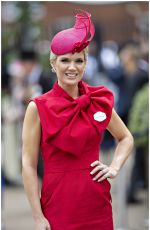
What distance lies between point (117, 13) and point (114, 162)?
23.0 m

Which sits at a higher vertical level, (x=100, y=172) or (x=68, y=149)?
(x=68, y=149)

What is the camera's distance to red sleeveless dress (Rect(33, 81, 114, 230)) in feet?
13.2

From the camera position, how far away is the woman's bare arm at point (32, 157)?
13.4 ft

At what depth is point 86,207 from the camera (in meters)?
4.09

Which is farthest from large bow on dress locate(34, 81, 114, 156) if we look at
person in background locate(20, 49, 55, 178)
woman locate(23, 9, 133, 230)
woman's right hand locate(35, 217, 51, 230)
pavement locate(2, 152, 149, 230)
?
person in background locate(20, 49, 55, 178)

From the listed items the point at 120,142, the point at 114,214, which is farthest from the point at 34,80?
the point at 120,142

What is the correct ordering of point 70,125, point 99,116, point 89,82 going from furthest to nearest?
point 89,82
point 99,116
point 70,125

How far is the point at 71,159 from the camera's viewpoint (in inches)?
160

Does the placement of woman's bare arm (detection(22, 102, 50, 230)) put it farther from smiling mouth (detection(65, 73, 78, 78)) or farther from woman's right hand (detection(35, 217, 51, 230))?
smiling mouth (detection(65, 73, 78, 78))

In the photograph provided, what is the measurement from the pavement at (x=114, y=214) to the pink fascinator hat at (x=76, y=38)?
3.51 m

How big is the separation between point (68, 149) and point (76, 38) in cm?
63

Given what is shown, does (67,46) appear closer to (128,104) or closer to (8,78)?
(128,104)

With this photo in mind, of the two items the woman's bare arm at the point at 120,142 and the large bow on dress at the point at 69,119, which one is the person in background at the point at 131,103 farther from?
the large bow on dress at the point at 69,119

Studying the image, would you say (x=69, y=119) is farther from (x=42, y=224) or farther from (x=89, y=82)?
(x=89, y=82)
